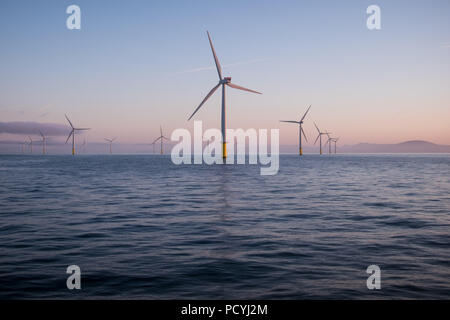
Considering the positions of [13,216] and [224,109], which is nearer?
[13,216]

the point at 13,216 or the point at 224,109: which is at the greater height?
the point at 224,109

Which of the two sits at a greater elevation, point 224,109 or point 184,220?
point 224,109

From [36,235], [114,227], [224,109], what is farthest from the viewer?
[224,109]

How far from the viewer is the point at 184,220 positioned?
75.5 ft

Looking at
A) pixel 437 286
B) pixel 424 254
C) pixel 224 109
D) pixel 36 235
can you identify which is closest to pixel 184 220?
pixel 36 235

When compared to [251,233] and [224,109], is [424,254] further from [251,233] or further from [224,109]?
[224,109]

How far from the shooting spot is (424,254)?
1471cm

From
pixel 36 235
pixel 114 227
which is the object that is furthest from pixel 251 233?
pixel 36 235

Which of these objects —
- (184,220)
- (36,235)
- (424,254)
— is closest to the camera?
(424,254)

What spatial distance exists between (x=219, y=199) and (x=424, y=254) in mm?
21310
